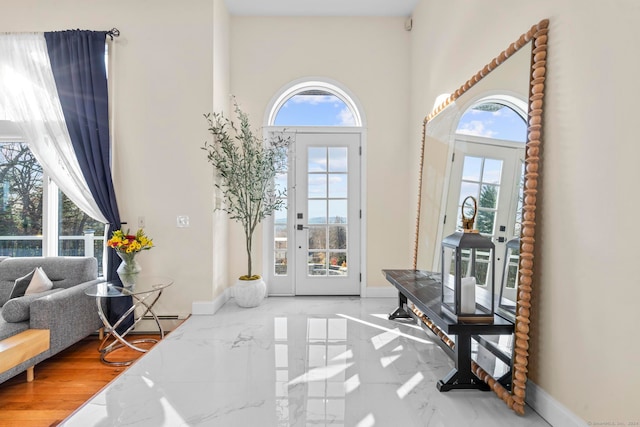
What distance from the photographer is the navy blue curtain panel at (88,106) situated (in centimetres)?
333

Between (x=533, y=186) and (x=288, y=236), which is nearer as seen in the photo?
(x=533, y=186)

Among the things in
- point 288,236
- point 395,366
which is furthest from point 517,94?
point 288,236

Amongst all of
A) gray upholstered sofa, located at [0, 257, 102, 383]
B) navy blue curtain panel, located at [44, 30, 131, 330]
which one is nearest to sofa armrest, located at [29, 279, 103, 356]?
gray upholstered sofa, located at [0, 257, 102, 383]

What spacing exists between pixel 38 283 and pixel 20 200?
126cm

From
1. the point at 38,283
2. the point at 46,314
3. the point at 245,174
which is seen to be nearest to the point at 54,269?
the point at 38,283

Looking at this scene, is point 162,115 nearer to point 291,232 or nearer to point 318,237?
point 291,232

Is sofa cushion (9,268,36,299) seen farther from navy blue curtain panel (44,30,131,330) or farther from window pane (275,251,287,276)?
window pane (275,251,287,276)

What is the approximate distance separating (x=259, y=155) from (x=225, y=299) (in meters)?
1.72

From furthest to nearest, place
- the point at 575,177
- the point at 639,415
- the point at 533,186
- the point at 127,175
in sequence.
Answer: the point at 127,175
the point at 533,186
the point at 575,177
the point at 639,415

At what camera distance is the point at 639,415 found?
1.28 m

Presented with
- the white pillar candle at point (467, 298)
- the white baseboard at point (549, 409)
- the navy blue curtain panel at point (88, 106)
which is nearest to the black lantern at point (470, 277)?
the white pillar candle at point (467, 298)

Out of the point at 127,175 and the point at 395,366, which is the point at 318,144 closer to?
the point at 127,175

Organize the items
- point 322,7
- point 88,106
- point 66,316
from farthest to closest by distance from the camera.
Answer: point 322,7 < point 88,106 < point 66,316

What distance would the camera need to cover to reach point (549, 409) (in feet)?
5.58
